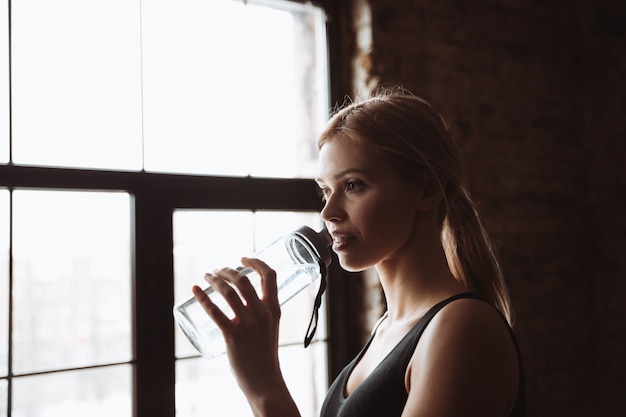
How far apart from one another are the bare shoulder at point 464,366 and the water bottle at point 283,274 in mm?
224

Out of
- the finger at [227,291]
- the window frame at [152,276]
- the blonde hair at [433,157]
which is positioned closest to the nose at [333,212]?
the blonde hair at [433,157]

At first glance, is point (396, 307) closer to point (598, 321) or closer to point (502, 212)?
point (502, 212)

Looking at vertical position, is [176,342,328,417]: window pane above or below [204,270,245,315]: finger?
below

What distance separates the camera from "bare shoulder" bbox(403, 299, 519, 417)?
2.64 feet

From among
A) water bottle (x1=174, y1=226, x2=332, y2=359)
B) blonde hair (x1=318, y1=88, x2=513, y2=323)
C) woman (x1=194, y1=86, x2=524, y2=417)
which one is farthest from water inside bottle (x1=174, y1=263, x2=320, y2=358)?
blonde hair (x1=318, y1=88, x2=513, y2=323)

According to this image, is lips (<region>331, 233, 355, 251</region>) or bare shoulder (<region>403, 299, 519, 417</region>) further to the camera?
lips (<region>331, 233, 355, 251</region>)

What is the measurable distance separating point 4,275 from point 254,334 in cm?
96

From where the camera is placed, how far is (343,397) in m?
1.05

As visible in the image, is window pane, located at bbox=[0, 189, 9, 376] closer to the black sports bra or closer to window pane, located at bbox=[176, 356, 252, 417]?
window pane, located at bbox=[176, 356, 252, 417]

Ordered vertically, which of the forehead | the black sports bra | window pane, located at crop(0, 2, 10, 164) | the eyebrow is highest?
window pane, located at crop(0, 2, 10, 164)

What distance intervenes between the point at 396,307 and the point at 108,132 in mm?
1044

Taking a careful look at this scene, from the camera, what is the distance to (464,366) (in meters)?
0.81

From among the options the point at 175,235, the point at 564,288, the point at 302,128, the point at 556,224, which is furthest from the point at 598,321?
the point at 175,235

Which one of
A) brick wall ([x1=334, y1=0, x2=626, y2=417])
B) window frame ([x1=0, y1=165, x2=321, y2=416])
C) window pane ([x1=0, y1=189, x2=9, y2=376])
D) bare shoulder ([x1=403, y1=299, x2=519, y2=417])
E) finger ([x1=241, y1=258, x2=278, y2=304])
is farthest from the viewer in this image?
brick wall ([x1=334, y1=0, x2=626, y2=417])
